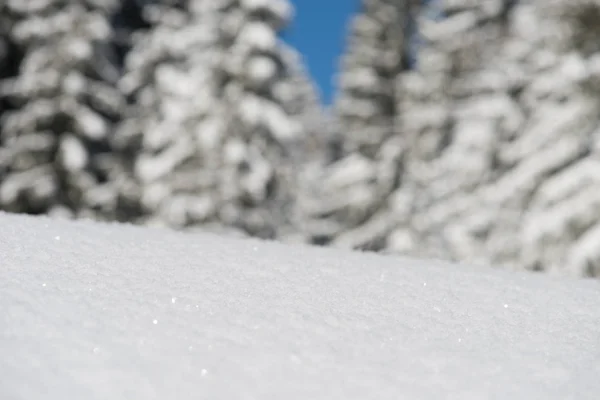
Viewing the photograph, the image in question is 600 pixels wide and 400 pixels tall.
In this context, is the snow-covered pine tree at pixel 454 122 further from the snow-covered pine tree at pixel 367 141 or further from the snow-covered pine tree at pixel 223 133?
the snow-covered pine tree at pixel 223 133

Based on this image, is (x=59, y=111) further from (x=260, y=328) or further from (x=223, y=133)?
(x=260, y=328)

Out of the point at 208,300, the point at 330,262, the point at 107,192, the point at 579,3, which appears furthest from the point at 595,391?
the point at 107,192

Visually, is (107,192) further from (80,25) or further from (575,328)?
(575,328)

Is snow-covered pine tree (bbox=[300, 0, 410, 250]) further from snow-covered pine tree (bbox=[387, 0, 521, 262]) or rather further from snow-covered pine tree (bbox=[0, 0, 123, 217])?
snow-covered pine tree (bbox=[0, 0, 123, 217])

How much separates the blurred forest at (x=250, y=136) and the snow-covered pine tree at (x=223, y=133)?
0.13 feet

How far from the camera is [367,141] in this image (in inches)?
878

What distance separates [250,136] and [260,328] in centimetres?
1480

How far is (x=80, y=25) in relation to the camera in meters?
18.4

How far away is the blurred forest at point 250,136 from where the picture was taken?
1390 centimetres

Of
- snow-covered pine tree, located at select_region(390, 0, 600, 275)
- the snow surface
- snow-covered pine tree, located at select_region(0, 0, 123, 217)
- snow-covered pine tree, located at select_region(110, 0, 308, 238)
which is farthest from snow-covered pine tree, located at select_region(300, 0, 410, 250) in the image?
the snow surface

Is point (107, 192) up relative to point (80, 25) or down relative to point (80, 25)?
down

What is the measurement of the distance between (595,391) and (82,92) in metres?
17.0

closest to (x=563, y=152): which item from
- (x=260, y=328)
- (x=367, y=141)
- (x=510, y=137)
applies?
(x=510, y=137)

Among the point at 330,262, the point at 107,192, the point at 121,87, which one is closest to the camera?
the point at 330,262
